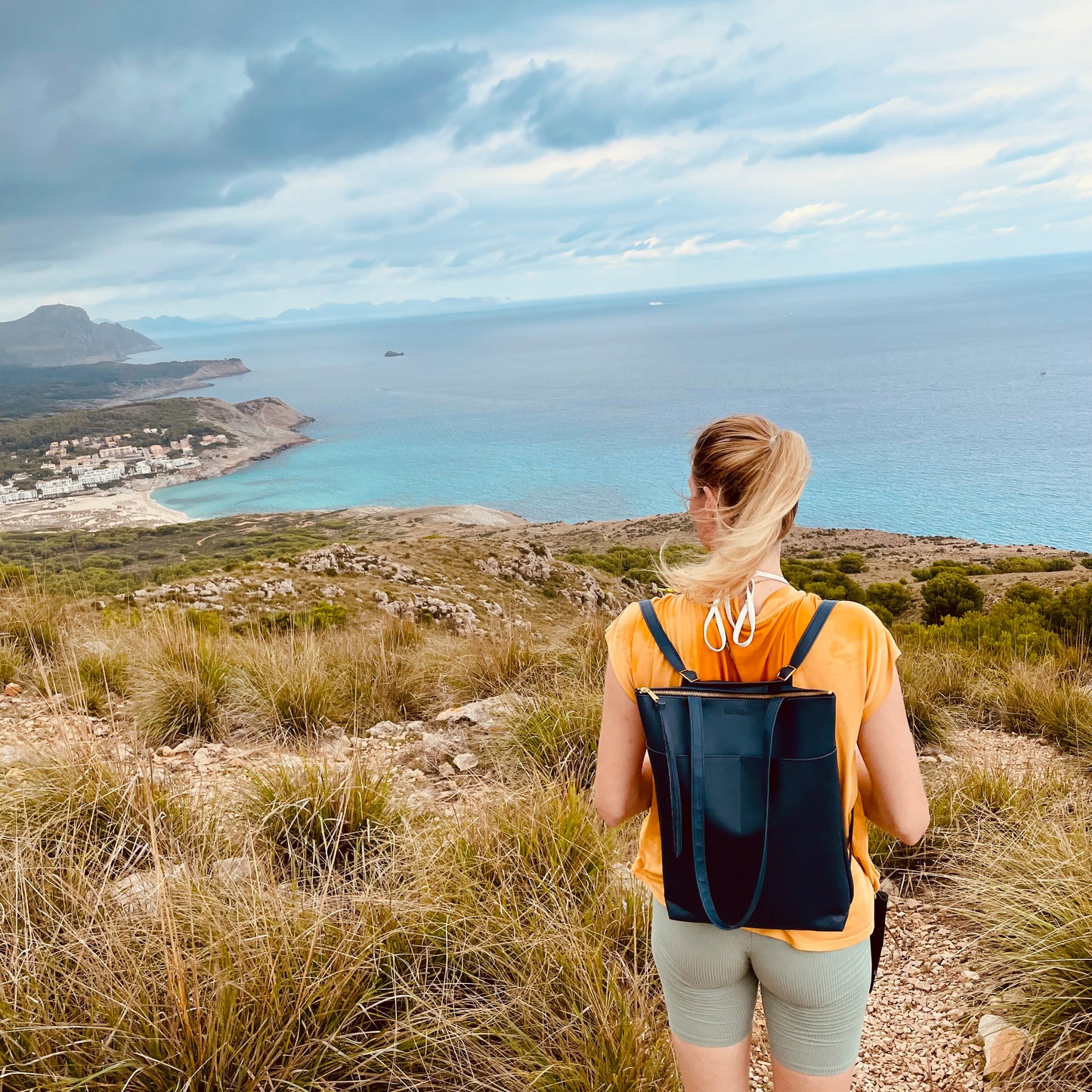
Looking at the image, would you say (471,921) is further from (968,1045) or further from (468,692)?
(468,692)

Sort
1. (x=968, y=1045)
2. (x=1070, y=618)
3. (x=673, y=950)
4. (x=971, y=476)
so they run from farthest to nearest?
1. (x=971, y=476)
2. (x=1070, y=618)
3. (x=968, y=1045)
4. (x=673, y=950)

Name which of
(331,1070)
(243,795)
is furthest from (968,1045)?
(243,795)

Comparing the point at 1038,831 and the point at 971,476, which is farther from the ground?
the point at 1038,831

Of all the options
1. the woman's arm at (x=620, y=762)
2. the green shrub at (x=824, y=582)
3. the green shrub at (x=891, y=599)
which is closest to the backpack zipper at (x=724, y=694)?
the woman's arm at (x=620, y=762)

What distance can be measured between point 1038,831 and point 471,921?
2.64 m

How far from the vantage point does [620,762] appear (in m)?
1.77

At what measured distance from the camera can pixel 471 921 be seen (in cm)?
283

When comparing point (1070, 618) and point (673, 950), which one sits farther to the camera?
point (1070, 618)

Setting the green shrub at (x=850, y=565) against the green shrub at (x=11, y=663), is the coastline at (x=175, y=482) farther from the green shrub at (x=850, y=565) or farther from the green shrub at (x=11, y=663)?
the green shrub at (x=11, y=663)

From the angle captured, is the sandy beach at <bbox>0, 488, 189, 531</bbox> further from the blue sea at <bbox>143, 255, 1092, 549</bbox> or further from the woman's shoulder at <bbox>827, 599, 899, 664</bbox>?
the woman's shoulder at <bbox>827, 599, 899, 664</bbox>

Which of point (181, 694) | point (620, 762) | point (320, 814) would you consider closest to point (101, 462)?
point (181, 694)

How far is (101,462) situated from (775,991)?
119 metres

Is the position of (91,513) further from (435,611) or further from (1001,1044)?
(1001,1044)

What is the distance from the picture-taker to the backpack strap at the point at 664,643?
158 centimetres
